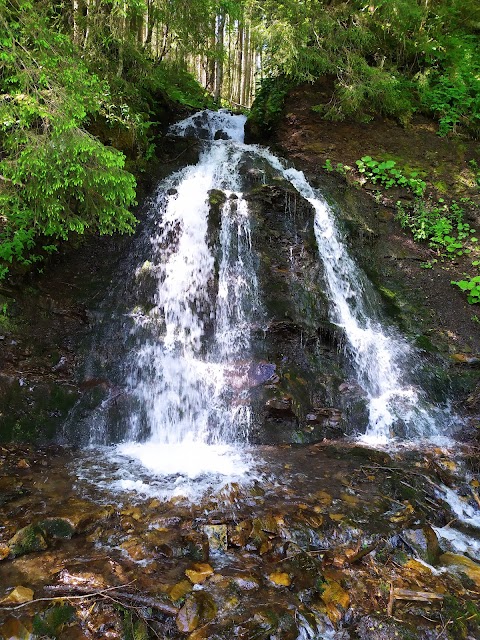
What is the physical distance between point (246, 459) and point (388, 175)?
8.48 m

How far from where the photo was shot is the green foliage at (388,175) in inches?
406

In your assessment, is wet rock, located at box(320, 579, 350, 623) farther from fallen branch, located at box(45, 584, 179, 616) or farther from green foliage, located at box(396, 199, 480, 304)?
green foliage, located at box(396, 199, 480, 304)

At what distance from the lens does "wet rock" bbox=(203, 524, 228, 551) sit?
3672 millimetres

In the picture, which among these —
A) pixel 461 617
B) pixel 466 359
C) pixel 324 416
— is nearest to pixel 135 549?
pixel 461 617

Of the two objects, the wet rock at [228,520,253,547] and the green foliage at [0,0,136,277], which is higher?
the green foliage at [0,0,136,277]

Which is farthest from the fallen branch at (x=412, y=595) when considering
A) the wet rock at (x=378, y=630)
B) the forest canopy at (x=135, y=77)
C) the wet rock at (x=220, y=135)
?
the wet rock at (x=220, y=135)

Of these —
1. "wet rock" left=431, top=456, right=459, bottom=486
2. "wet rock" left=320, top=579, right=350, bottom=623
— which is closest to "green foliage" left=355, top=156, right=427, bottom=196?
"wet rock" left=431, top=456, right=459, bottom=486

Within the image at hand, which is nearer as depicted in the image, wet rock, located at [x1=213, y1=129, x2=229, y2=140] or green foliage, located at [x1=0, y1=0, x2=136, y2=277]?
green foliage, located at [x1=0, y1=0, x2=136, y2=277]

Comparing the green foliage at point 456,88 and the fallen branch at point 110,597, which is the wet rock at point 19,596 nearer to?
the fallen branch at point 110,597

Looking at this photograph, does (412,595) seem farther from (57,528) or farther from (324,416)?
(324,416)

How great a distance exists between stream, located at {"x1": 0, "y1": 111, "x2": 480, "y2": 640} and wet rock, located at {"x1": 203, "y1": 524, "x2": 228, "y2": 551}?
0.02 m

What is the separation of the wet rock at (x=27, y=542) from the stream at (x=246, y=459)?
18 millimetres

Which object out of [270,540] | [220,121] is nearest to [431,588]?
[270,540]

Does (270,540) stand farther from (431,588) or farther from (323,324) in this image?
(323,324)
